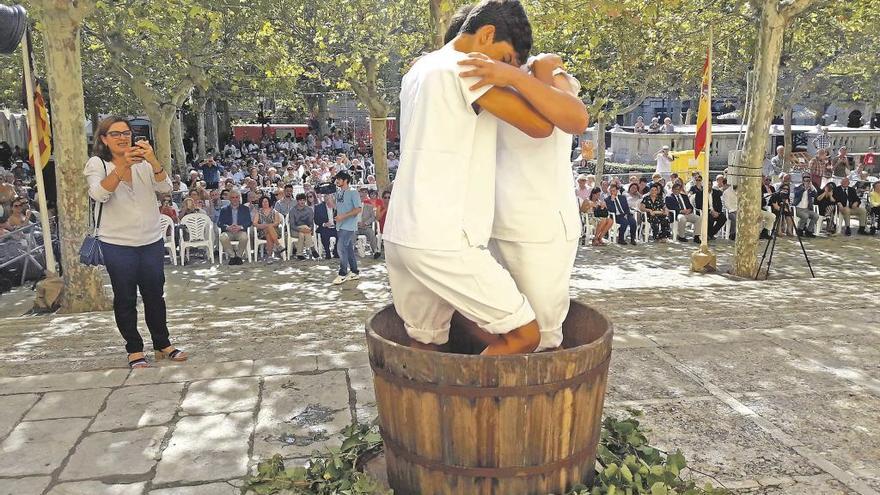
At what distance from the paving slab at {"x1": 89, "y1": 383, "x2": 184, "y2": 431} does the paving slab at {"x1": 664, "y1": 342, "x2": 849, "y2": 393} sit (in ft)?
9.72

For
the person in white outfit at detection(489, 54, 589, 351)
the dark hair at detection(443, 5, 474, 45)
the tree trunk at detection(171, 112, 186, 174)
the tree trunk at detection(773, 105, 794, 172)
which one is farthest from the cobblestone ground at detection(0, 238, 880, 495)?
the tree trunk at detection(773, 105, 794, 172)

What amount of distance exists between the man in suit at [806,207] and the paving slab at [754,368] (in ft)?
33.2

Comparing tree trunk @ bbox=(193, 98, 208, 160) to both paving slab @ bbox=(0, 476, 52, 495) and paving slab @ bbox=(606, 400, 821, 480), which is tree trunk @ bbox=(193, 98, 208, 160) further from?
paving slab @ bbox=(606, 400, 821, 480)

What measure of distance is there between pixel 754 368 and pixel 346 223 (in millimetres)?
5992

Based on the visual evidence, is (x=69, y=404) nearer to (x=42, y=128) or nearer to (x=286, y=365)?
(x=286, y=365)

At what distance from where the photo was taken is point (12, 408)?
3754 millimetres

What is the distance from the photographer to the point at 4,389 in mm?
4035

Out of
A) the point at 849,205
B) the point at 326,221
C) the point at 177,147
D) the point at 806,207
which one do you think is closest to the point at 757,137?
the point at 806,207

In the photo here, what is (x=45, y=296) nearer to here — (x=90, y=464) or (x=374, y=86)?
(x=90, y=464)

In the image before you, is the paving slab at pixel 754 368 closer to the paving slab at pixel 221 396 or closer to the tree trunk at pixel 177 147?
the paving slab at pixel 221 396

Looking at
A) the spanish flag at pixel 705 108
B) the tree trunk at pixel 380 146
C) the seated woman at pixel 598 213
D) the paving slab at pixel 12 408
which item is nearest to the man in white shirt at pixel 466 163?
the paving slab at pixel 12 408

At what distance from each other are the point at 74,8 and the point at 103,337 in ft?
10.9

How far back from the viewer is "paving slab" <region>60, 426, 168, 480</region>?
3.06m

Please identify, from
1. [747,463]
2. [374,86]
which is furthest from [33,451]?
→ [374,86]
